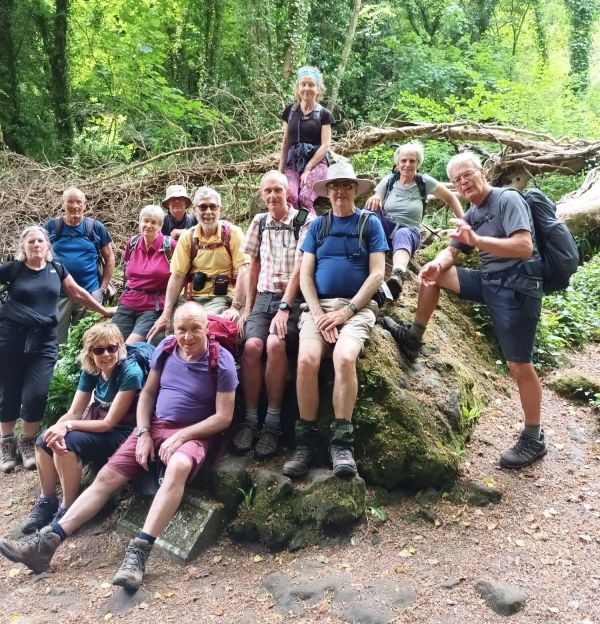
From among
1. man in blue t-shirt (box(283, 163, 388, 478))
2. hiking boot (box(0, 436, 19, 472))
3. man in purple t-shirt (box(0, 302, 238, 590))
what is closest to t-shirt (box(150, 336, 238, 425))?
man in purple t-shirt (box(0, 302, 238, 590))

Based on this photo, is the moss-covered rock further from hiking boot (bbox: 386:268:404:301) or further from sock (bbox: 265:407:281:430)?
sock (bbox: 265:407:281:430)

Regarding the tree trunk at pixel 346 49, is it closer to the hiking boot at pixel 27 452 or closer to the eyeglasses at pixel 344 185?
the eyeglasses at pixel 344 185

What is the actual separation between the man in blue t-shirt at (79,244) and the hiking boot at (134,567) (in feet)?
11.7

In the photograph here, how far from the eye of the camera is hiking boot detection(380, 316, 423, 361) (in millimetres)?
4844

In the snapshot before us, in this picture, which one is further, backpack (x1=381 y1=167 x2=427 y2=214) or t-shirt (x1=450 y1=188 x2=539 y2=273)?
backpack (x1=381 y1=167 x2=427 y2=214)

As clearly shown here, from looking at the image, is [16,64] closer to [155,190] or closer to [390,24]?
[155,190]

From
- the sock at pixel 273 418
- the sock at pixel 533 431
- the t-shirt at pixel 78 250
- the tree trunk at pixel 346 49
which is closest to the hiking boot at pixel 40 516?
the sock at pixel 273 418

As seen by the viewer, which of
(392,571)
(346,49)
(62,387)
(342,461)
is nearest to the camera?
(392,571)

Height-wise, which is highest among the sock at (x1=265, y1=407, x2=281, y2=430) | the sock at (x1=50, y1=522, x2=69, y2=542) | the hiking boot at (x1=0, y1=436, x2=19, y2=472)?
the sock at (x1=265, y1=407, x2=281, y2=430)

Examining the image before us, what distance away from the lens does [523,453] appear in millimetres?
4387

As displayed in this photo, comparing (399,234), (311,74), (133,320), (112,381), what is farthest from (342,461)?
(311,74)

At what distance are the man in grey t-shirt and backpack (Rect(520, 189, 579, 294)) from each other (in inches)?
3.6

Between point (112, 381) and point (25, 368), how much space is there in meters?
1.62

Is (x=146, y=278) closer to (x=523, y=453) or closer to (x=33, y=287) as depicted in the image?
(x=33, y=287)
